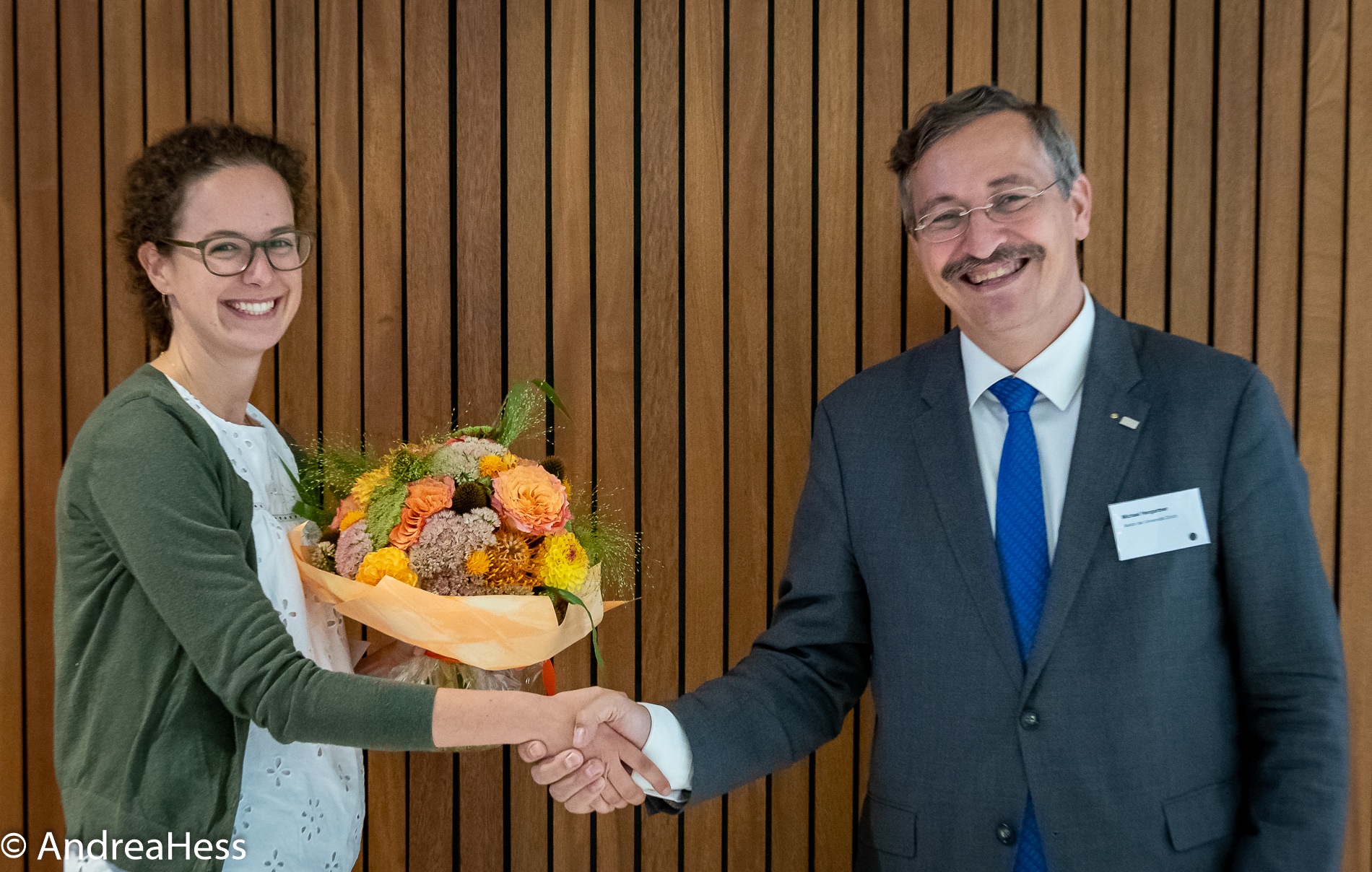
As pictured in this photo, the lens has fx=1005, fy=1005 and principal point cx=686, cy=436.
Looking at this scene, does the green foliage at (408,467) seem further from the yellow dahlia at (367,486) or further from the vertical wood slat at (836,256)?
the vertical wood slat at (836,256)

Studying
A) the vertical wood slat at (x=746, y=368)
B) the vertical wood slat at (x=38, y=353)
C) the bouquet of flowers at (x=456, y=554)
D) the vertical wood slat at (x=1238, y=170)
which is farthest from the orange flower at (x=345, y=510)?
the vertical wood slat at (x=1238, y=170)

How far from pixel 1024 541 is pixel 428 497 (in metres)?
1.17

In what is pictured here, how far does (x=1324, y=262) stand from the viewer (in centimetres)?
275

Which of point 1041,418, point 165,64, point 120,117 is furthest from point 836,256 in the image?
point 120,117

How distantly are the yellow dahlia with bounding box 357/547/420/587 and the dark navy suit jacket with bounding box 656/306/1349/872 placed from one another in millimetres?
954

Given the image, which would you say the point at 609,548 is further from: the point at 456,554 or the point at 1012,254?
the point at 1012,254

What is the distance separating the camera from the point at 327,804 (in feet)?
6.84

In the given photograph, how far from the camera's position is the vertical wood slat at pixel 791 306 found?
2.84 meters

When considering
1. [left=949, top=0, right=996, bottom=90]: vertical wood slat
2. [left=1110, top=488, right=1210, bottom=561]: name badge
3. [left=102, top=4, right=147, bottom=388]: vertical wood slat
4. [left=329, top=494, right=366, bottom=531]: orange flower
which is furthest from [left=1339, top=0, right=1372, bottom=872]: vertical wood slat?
[left=102, top=4, right=147, bottom=388]: vertical wood slat

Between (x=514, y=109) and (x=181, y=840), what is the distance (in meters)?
2.01

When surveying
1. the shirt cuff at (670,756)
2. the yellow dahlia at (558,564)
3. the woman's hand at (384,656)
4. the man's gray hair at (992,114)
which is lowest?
the shirt cuff at (670,756)

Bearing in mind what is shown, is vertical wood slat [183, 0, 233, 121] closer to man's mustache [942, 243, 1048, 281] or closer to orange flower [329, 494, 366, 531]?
orange flower [329, 494, 366, 531]

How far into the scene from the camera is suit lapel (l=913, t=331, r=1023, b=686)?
194 centimetres

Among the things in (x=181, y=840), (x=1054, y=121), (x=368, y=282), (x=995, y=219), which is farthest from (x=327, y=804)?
(x=1054, y=121)
